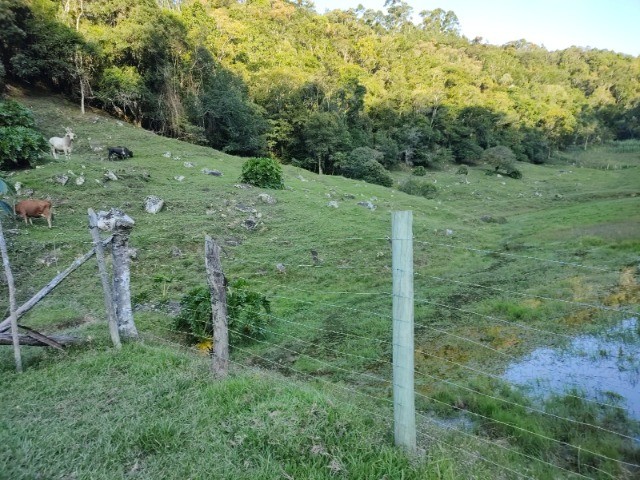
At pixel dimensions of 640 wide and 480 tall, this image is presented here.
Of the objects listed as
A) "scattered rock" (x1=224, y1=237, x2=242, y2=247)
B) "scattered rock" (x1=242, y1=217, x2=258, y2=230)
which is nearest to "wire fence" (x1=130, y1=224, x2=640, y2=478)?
"scattered rock" (x1=224, y1=237, x2=242, y2=247)

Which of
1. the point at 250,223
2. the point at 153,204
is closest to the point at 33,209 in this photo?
the point at 153,204

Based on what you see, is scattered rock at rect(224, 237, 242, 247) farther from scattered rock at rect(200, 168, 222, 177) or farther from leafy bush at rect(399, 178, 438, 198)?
leafy bush at rect(399, 178, 438, 198)

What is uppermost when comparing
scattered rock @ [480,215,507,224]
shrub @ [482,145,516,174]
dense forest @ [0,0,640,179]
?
dense forest @ [0,0,640,179]

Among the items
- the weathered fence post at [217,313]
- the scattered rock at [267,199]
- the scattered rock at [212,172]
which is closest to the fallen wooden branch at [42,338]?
the weathered fence post at [217,313]

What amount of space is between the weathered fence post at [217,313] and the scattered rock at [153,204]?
996 cm

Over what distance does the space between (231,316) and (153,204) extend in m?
8.26

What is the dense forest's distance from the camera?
25984 millimetres

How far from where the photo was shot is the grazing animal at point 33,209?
38.5 ft

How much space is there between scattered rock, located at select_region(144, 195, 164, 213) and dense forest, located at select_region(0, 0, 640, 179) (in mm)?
14636

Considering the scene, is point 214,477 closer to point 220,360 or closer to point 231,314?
point 220,360

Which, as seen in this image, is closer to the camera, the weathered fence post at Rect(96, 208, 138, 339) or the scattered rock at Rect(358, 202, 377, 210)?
the weathered fence post at Rect(96, 208, 138, 339)

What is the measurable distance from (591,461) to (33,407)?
218 inches

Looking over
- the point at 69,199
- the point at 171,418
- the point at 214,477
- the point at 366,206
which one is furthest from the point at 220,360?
the point at 366,206

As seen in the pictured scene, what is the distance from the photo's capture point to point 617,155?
2207 inches
